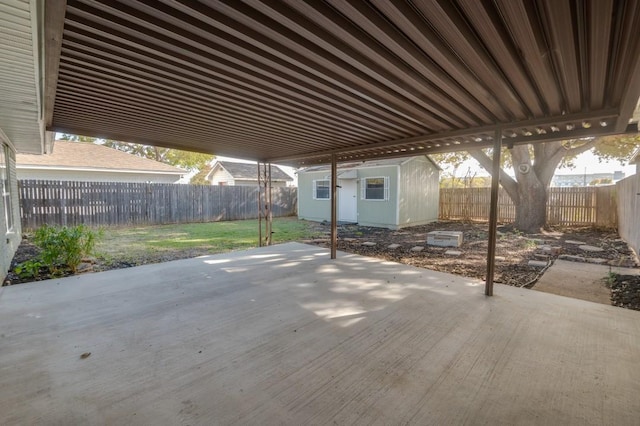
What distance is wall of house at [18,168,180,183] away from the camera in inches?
474

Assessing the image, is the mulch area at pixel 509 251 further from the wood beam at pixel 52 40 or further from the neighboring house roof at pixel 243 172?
the neighboring house roof at pixel 243 172

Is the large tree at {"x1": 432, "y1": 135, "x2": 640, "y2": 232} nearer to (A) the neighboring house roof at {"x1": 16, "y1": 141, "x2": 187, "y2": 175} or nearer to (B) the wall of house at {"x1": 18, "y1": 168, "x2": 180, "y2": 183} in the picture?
(A) the neighboring house roof at {"x1": 16, "y1": 141, "x2": 187, "y2": 175}

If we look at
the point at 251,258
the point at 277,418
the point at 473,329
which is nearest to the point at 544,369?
the point at 473,329

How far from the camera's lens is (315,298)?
12.3 feet

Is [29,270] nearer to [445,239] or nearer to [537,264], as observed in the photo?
[445,239]

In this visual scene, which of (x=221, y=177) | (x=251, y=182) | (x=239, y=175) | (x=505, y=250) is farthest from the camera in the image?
(x=221, y=177)

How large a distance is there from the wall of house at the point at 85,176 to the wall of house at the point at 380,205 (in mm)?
10238

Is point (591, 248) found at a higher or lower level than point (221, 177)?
lower

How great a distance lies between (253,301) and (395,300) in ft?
5.76

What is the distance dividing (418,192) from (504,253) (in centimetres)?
566

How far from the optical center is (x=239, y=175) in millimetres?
20297

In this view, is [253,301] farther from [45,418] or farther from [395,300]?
[45,418]

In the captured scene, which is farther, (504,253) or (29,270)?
(504,253)

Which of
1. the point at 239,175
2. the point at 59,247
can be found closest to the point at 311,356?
the point at 59,247
